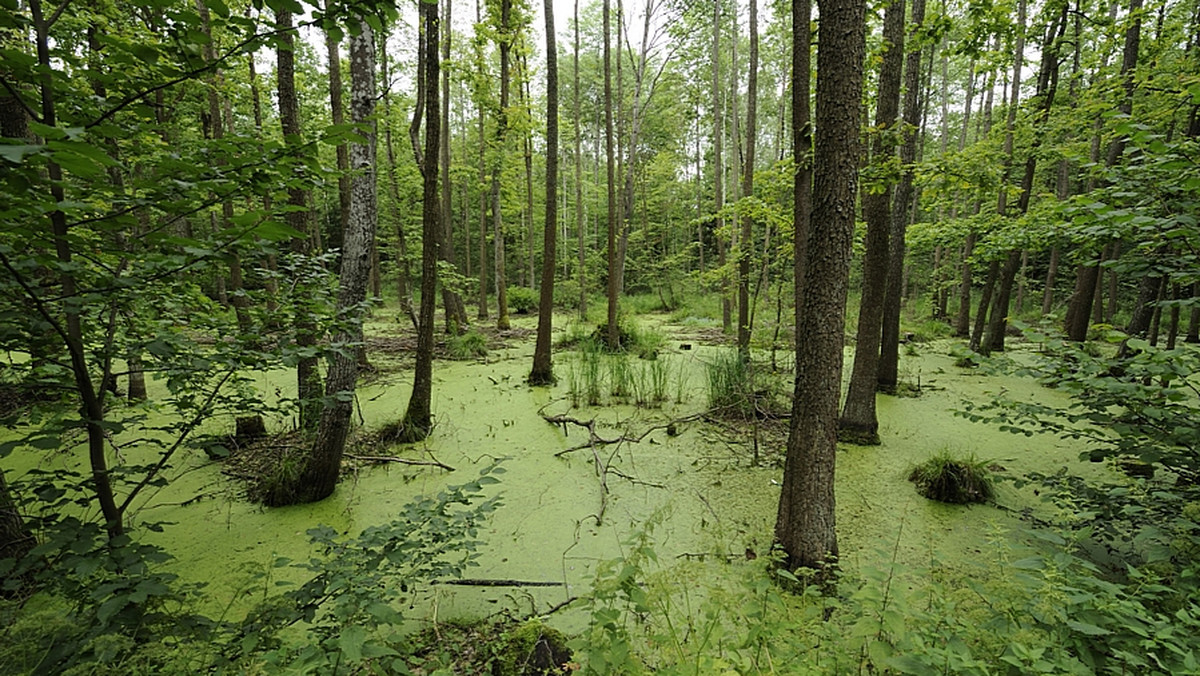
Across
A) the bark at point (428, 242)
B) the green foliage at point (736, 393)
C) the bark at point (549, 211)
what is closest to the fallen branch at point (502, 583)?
the bark at point (428, 242)

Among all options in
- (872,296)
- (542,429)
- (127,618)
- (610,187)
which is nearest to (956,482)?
(872,296)

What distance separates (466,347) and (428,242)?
3369 mm

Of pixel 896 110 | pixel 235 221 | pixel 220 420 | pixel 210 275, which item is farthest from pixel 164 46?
pixel 896 110

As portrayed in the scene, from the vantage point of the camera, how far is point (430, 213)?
4148 millimetres

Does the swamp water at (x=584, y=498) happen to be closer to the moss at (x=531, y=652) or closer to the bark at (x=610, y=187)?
the moss at (x=531, y=652)

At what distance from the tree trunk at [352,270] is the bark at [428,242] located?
740 millimetres

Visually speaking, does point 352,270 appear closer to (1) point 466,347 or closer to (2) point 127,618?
(2) point 127,618

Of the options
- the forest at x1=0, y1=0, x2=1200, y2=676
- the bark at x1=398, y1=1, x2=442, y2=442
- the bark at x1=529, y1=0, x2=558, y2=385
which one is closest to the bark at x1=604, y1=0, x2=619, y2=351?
the forest at x1=0, y1=0, x2=1200, y2=676

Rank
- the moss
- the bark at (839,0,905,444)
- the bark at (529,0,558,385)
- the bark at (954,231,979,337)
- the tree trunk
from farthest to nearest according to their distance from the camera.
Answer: the bark at (954,231,979,337)
the bark at (529,0,558,385)
the bark at (839,0,905,444)
the tree trunk
the moss

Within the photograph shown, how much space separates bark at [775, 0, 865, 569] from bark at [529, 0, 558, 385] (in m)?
3.44

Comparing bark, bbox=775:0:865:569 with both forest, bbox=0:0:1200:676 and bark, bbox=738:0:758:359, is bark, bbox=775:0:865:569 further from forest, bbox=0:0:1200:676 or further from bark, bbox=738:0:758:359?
bark, bbox=738:0:758:359

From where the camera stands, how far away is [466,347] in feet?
23.9

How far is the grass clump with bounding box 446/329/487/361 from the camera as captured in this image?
23.6 ft

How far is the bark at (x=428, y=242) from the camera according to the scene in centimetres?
392
